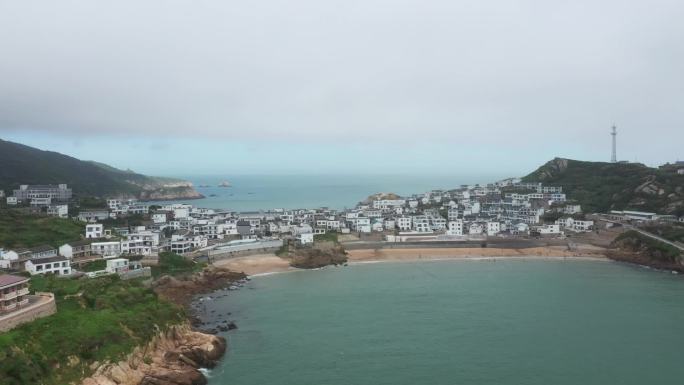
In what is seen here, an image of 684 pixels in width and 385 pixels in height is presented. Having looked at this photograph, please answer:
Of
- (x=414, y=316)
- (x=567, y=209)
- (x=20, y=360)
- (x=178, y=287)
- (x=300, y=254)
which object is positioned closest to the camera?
(x=20, y=360)

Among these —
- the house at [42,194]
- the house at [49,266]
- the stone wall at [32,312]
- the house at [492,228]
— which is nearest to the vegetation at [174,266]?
the house at [49,266]

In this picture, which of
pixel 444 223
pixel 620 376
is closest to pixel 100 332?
pixel 620 376

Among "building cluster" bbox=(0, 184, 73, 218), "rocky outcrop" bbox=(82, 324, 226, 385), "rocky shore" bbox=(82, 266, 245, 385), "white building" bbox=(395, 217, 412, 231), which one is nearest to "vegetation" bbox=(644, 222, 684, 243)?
"white building" bbox=(395, 217, 412, 231)

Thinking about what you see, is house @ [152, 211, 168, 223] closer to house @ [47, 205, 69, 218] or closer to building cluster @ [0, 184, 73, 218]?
house @ [47, 205, 69, 218]

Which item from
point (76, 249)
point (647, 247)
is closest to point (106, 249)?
point (76, 249)

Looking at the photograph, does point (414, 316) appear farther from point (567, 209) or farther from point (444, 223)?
point (567, 209)

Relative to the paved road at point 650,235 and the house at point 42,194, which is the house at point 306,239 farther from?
the house at point 42,194

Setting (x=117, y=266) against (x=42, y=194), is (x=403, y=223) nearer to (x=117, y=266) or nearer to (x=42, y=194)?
(x=117, y=266)
